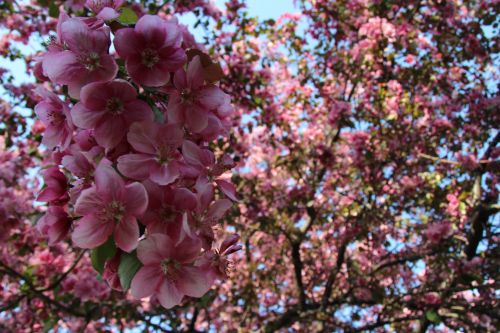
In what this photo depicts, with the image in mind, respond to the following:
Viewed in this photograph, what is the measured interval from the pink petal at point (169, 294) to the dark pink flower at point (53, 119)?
0.37 metres

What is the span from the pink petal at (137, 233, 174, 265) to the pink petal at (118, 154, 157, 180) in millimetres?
112

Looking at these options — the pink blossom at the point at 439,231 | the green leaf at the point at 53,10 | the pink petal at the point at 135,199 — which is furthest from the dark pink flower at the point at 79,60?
the pink blossom at the point at 439,231

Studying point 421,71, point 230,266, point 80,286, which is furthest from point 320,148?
point 230,266

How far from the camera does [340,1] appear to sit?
16.7ft

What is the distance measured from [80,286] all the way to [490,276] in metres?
3.26

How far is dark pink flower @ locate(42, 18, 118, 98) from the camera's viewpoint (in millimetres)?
888

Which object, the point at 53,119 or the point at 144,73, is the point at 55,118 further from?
the point at 144,73

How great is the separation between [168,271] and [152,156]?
0.70ft

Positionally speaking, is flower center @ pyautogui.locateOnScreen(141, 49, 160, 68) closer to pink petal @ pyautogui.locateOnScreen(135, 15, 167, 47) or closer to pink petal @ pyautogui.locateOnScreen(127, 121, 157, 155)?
pink petal @ pyautogui.locateOnScreen(135, 15, 167, 47)

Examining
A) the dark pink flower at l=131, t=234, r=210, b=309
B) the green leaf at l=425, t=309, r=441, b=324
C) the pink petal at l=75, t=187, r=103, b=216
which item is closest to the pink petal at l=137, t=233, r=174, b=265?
the dark pink flower at l=131, t=234, r=210, b=309

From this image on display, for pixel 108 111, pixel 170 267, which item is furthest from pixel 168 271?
pixel 108 111

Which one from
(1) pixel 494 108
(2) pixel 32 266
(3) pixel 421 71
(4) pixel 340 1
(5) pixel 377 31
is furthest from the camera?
(4) pixel 340 1

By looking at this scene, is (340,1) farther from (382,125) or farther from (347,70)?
(382,125)

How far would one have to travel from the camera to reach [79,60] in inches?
35.0
